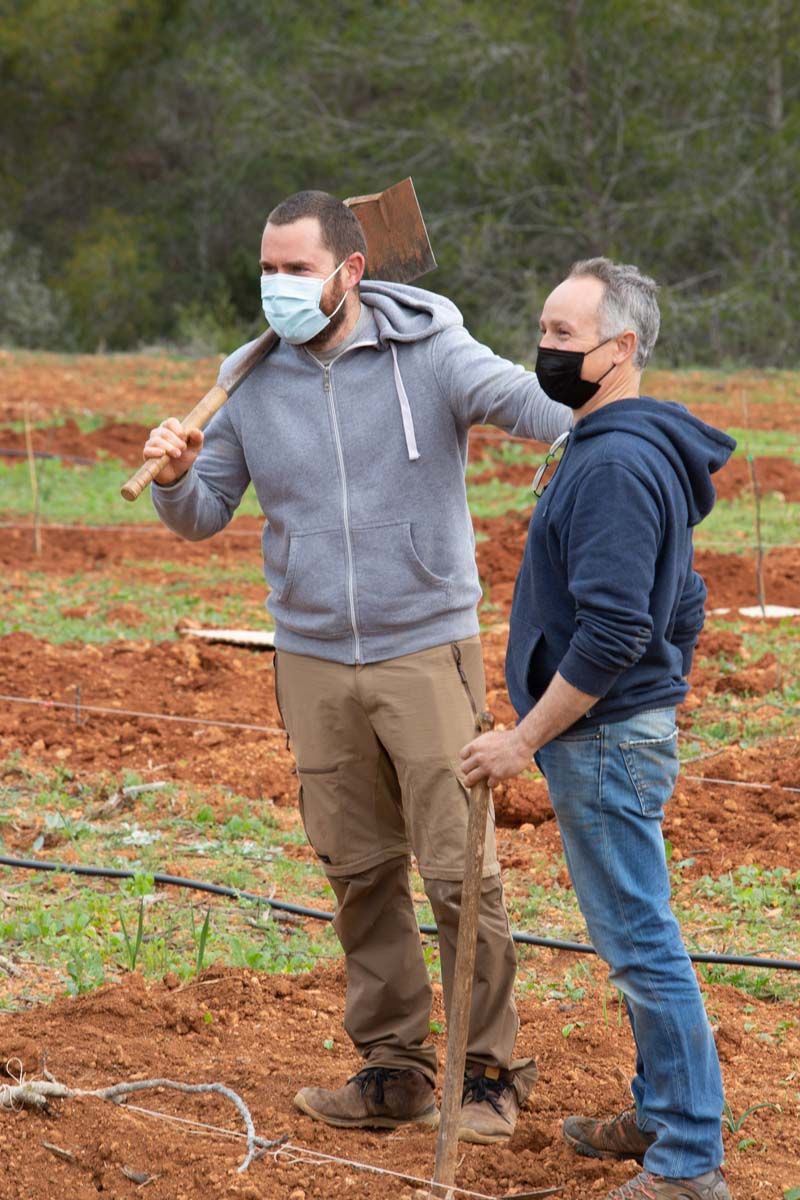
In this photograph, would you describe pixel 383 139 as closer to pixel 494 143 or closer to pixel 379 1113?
pixel 494 143

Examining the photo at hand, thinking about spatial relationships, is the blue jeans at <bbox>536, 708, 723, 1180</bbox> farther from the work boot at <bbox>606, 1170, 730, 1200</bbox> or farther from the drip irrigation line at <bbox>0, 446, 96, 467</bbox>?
the drip irrigation line at <bbox>0, 446, 96, 467</bbox>

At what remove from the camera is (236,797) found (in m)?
6.30

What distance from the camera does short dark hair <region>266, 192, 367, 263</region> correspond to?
344cm

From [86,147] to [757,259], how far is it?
14.3 m

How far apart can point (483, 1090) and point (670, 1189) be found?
68 cm

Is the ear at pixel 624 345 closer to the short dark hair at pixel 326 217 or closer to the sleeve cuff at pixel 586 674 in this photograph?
the sleeve cuff at pixel 586 674

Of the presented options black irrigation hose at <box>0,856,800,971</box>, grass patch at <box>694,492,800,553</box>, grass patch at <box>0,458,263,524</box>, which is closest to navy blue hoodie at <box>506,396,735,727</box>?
black irrigation hose at <box>0,856,800,971</box>

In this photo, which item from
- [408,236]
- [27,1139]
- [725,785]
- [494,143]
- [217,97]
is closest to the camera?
[27,1139]

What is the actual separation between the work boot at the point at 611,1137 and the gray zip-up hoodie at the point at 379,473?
43.6 inches

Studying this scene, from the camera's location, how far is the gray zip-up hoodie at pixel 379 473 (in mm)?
3438

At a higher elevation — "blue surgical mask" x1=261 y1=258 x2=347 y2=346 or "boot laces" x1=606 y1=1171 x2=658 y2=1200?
"blue surgical mask" x1=261 y1=258 x2=347 y2=346

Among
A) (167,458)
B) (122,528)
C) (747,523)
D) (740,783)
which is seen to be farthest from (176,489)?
(747,523)

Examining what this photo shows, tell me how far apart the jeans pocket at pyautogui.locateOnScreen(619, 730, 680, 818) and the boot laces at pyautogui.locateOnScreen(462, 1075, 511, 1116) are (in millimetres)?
953

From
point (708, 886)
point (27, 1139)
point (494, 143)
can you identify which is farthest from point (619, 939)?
point (494, 143)
